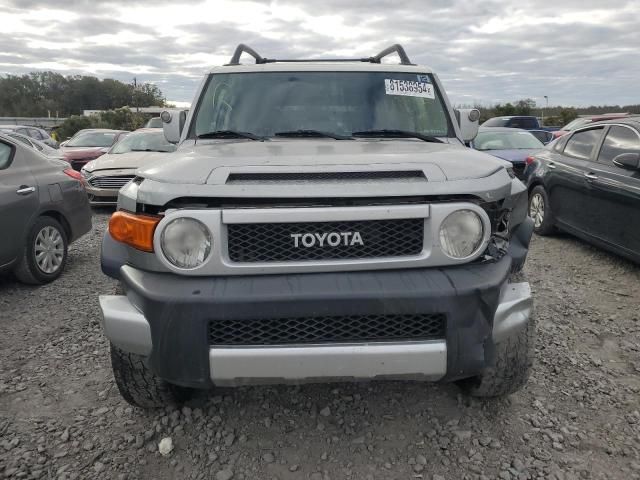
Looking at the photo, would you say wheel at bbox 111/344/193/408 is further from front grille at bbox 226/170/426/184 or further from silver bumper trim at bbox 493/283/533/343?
silver bumper trim at bbox 493/283/533/343

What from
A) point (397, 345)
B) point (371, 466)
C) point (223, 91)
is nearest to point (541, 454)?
point (371, 466)

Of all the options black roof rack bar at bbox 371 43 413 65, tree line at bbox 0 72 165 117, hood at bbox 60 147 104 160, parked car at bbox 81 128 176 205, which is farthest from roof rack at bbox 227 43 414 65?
tree line at bbox 0 72 165 117

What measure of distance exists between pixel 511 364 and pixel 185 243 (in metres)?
1.68

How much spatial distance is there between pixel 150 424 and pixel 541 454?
6.53 feet

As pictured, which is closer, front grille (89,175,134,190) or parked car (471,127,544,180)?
front grille (89,175,134,190)

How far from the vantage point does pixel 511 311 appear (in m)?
2.26

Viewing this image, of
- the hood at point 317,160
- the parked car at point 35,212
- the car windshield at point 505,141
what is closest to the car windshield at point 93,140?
the parked car at point 35,212

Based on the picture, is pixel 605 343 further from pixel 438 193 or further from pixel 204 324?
pixel 204 324

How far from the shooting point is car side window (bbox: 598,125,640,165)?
5.33m

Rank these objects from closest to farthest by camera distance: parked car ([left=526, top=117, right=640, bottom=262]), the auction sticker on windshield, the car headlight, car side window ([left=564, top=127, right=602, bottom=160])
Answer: the car headlight → the auction sticker on windshield → parked car ([left=526, top=117, right=640, bottom=262]) → car side window ([left=564, top=127, right=602, bottom=160])

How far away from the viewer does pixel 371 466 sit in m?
2.41

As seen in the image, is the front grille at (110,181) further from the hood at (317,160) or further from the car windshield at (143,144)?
the hood at (317,160)

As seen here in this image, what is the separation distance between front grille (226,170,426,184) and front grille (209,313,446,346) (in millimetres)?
610

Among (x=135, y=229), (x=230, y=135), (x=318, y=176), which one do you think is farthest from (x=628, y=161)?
(x=135, y=229)
